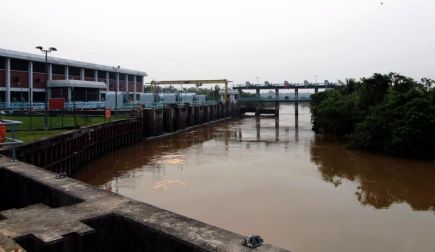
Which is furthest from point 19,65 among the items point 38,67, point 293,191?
point 293,191

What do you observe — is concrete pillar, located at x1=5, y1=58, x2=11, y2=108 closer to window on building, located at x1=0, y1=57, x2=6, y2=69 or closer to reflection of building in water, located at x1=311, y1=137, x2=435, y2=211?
window on building, located at x1=0, y1=57, x2=6, y2=69

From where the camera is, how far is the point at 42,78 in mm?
55938

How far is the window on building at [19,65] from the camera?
5126 cm

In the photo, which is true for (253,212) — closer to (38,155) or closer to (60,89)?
(38,155)

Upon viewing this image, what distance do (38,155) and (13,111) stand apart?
27232mm

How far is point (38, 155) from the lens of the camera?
19094 millimetres

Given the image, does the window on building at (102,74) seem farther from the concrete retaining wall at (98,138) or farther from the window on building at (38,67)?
the concrete retaining wall at (98,138)

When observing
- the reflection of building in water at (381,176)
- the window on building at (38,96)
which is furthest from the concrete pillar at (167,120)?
the reflection of building in water at (381,176)

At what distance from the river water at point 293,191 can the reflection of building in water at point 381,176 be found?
0.05 meters

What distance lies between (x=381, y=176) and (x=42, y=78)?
47327mm

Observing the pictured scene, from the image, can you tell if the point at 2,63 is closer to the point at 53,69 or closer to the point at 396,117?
the point at 53,69

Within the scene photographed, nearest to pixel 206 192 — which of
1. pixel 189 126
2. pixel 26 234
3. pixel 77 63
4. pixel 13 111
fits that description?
pixel 26 234

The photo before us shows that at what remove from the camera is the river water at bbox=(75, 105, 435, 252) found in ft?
46.3

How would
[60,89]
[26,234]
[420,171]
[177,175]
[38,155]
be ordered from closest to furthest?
1. [26,234]
2. [38,155]
3. [177,175]
4. [420,171]
5. [60,89]
